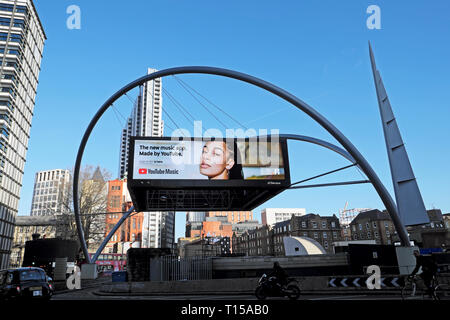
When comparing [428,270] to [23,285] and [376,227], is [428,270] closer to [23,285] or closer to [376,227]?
[23,285]

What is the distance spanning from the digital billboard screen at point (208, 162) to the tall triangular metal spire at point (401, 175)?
292 inches

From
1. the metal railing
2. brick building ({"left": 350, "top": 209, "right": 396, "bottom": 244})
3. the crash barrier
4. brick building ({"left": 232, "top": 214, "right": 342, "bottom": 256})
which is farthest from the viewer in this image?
brick building ({"left": 232, "top": 214, "right": 342, "bottom": 256})

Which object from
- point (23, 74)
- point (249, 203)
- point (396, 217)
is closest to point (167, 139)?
point (249, 203)

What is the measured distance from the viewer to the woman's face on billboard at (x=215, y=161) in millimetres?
24922

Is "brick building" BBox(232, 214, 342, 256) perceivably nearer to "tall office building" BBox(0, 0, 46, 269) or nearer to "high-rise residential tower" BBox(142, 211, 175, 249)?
"tall office building" BBox(0, 0, 46, 269)

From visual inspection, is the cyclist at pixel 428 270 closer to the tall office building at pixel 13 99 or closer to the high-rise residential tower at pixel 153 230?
Answer: the tall office building at pixel 13 99

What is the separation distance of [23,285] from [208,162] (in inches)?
599

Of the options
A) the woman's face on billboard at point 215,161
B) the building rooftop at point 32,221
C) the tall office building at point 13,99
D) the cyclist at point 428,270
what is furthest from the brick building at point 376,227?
the building rooftop at point 32,221

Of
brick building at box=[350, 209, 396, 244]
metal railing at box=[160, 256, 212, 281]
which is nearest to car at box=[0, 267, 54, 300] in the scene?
metal railing at box=[160, 256, 212, 281]

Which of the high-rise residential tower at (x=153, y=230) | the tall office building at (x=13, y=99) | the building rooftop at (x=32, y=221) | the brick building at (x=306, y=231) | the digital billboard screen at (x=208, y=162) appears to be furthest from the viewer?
the high-rise residential tower at (x=153, y=230)

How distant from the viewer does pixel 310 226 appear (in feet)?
300

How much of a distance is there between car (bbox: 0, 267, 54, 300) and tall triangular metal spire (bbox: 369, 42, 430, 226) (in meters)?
19.2

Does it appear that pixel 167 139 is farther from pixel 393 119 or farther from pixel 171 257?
pixel 393 119

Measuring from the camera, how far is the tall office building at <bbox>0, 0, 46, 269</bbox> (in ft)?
173
